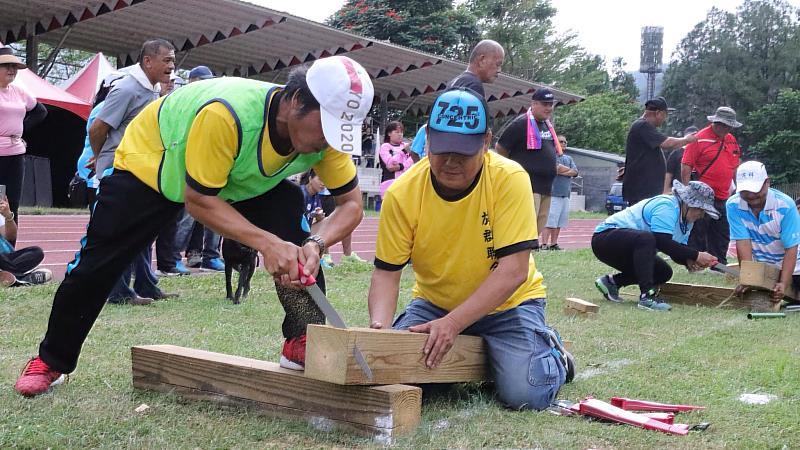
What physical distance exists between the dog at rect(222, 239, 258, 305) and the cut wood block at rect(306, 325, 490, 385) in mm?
2672

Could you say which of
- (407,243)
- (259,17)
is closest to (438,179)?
(407,243)

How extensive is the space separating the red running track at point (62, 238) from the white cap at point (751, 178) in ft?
16.4

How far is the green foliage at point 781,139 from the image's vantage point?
51.6 meters

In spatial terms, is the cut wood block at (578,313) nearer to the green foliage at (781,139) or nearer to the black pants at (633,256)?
the black pants at (633,256)

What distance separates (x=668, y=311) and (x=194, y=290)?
3950 mm

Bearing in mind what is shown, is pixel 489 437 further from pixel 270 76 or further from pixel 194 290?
pixel 270 76

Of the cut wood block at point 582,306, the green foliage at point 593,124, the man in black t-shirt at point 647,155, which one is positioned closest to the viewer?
the cut wood block at point 582,306

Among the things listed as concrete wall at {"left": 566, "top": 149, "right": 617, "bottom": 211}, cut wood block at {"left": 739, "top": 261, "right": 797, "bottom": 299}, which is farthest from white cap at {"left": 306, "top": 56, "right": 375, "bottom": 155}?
concrete wall at {"left": 566, "top": 149, "right": 617, "bottom": 211}

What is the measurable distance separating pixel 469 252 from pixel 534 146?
5688 mm

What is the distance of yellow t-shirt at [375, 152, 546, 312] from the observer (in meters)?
3.57

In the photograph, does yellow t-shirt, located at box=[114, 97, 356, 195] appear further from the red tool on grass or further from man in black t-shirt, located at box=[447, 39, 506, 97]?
man in black t-shirt, located at box=[447, 39, 506, 97]

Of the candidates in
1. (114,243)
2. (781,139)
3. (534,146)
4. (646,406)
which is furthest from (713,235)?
(781,139)

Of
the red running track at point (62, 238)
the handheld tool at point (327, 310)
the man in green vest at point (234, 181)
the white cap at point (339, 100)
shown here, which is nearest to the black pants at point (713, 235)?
the red running track at point (62, 238)

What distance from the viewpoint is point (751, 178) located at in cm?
681
